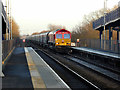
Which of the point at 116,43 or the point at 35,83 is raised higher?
the point at 116,43

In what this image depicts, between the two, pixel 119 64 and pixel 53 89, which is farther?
pixel 119 64

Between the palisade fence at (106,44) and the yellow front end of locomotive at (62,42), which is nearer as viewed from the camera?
the palisade fence at (106,44)

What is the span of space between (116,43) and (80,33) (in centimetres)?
3638

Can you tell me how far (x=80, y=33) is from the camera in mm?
59969

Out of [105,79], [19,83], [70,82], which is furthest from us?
[105,79]

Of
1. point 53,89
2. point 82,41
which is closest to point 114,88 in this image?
point 53,89

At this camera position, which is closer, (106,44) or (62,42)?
(106,44)

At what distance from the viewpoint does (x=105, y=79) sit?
12.1 meters

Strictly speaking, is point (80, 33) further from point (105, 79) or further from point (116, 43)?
point (105, 79)

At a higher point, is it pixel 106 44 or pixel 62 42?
pixel 62 42

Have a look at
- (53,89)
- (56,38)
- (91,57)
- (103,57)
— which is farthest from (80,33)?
(53,89)

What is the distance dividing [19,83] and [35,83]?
2.19 ft

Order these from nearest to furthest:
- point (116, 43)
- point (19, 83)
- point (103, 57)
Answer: point (19, 83)
point (103, 57)
point (116, 43)

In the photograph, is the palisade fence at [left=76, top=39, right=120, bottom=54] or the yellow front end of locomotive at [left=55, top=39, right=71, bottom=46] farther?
the yellow front end of locomotive at [left=55, top=39, right=71, bottom=46]
